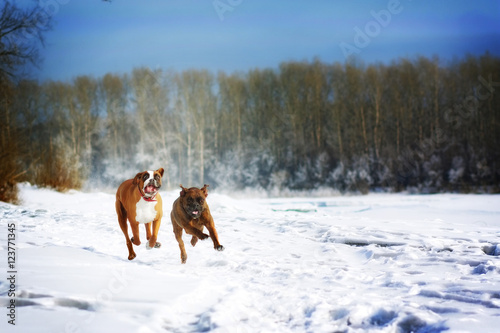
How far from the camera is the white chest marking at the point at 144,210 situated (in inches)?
147

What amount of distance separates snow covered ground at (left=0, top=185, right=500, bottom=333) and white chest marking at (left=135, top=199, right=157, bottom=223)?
0.58m

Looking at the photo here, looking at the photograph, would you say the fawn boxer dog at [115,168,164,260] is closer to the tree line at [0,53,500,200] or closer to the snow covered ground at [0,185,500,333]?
the snow covered ground at [0,185,500,333]

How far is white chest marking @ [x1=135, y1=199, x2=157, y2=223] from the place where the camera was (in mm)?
3736

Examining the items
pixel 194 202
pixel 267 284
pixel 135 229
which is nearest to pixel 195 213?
pixel 194 202

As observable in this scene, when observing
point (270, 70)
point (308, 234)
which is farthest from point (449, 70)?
point (308, 234)

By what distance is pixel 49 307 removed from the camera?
286 cm

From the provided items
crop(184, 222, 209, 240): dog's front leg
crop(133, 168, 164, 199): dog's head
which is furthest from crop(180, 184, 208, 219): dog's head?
crop(133, 168, 164, 199): dog's head

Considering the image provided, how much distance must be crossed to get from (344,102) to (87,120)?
833 inches

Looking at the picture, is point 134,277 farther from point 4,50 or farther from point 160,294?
point 4,50

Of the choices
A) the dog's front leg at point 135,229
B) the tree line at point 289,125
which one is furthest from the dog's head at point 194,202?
the tree line at point 289,125

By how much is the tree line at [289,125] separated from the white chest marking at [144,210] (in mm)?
16838

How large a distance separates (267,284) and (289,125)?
25.2 metres

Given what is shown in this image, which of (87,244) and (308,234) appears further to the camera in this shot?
(308,234)

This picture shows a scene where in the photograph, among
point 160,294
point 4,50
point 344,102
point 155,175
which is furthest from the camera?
point 344,102
